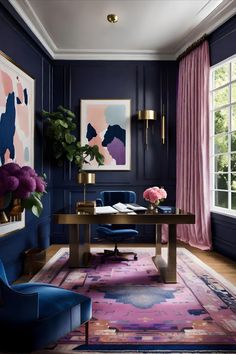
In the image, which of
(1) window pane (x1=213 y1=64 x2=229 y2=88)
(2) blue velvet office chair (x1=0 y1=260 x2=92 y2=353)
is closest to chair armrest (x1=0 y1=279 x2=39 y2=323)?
(2) blue velvet office chair (x1=0 y1=260 x2=92 y2=353)

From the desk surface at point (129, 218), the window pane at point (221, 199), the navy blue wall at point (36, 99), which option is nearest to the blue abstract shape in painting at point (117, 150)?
the navy blue wall at point (36, 99)

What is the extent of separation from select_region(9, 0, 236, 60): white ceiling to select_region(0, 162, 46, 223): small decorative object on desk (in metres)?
3.03

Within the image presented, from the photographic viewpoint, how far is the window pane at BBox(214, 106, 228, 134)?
4814 millimetres

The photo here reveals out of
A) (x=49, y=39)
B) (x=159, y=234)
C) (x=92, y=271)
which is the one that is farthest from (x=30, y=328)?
(x=49, y=39)

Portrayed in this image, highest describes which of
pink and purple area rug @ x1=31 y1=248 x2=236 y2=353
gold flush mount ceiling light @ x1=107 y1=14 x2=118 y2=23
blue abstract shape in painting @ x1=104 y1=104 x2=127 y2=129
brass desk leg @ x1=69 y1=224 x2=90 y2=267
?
gold flush mount ceiling light @ x1=107 y1=14 x2=118 y2=23

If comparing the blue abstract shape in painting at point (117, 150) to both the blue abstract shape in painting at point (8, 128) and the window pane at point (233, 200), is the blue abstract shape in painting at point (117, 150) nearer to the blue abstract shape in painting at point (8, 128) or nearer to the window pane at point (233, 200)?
the window pane at point (233, 200)

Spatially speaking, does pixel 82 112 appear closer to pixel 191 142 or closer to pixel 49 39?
pixel 49 39

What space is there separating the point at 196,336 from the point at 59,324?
1.04 metres

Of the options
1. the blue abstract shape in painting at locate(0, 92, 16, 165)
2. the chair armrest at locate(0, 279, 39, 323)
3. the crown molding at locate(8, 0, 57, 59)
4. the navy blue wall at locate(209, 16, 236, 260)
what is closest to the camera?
the chair armrest at locate(0, 279, 39, 323)

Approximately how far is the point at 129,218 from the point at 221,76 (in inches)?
116

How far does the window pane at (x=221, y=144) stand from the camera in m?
4.82

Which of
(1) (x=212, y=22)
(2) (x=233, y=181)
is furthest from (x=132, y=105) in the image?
(2) (x=233, y=181)

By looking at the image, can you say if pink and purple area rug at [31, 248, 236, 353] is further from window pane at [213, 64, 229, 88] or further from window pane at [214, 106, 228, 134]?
window pane at [213, 64, 229, 88]

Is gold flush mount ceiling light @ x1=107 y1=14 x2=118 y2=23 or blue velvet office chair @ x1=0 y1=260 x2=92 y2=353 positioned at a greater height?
gold flush mount ceiling light @ x1=107 y1=14 x2=118 y2=23
